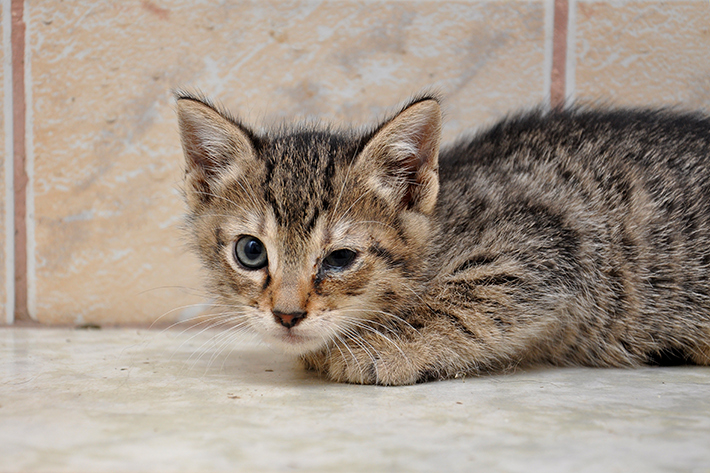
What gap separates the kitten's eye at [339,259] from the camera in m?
1.78

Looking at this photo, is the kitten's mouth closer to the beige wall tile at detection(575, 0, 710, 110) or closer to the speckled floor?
the speckled floor

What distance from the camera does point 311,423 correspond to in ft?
4.40

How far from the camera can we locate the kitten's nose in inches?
64.6

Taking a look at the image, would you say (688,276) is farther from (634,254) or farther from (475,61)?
(475,61)

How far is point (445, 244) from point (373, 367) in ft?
1.52

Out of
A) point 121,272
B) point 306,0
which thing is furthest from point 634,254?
point 121,272

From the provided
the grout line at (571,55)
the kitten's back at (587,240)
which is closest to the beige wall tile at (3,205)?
the kitten's back at (587,240)

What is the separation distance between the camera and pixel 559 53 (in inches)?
110

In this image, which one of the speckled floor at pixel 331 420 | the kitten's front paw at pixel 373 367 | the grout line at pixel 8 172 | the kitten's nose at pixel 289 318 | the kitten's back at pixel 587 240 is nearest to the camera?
the speckled floor at pixel 331 420

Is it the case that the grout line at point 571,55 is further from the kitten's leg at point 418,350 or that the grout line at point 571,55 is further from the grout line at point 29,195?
the grout line at point 29,195

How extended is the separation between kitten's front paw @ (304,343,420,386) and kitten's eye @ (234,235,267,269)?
330 mm

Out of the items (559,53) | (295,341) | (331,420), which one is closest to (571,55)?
(559,53)

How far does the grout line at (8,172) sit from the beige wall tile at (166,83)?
0.33 feet

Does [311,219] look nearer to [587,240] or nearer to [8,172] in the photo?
[587,240]
